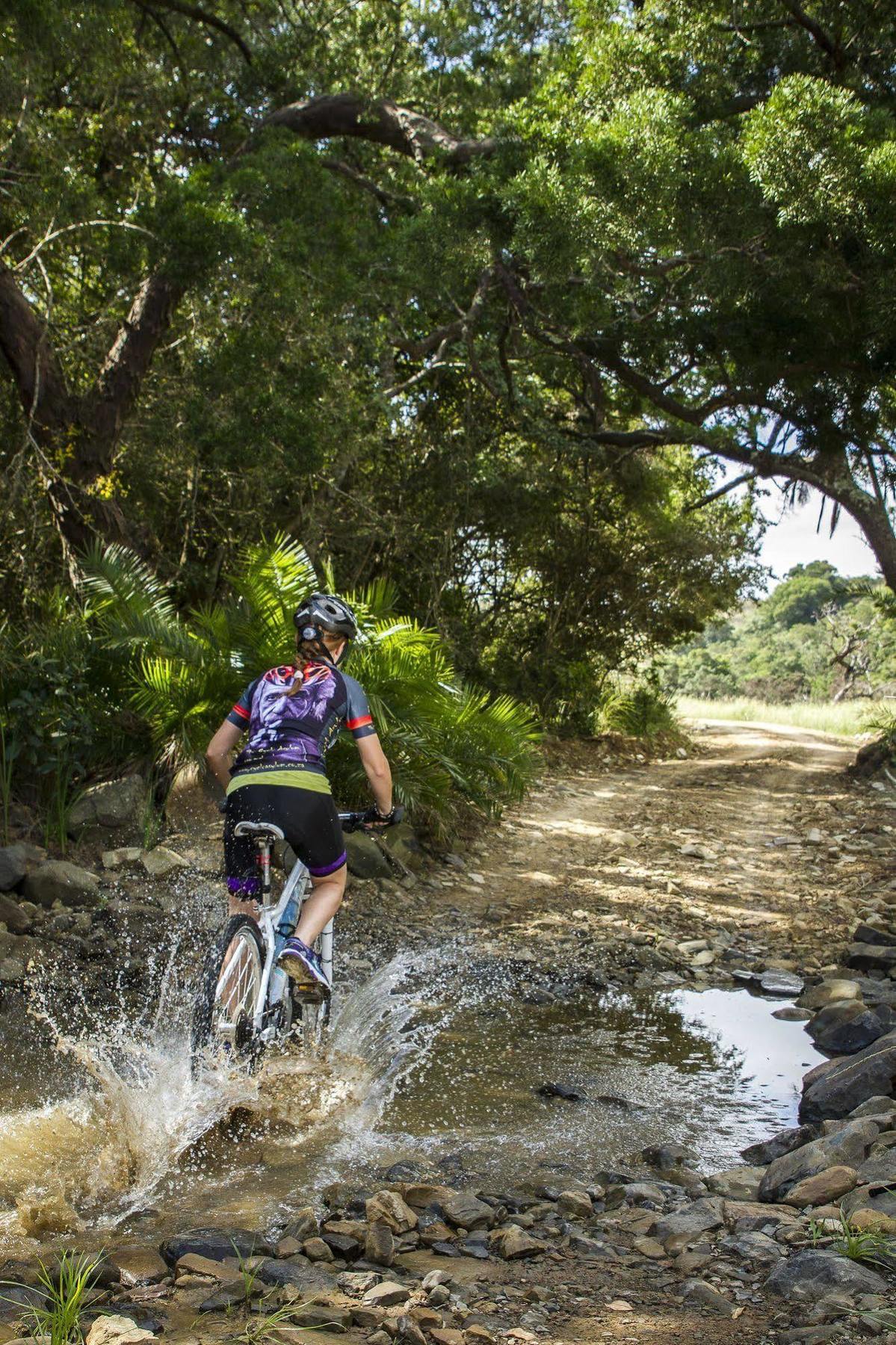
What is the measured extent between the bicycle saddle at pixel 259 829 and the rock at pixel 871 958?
13.4 ft

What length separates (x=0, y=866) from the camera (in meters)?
6.80

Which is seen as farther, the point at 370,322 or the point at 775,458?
the point at 775,458

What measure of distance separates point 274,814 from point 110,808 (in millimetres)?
3945

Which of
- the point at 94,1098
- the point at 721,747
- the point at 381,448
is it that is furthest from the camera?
the point at 721,747

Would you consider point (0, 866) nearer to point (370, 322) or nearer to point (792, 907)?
point (792, 907)

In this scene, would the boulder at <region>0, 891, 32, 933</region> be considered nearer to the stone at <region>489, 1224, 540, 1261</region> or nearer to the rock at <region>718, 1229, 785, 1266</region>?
the stone at <region>489, 1224, 540, 1261</region>

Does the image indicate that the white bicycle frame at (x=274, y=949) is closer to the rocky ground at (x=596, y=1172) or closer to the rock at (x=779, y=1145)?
the rocky ground at (x=596, y=1172)

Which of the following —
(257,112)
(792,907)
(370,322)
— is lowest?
(792,907)

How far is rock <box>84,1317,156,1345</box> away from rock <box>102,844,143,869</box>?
511 cm

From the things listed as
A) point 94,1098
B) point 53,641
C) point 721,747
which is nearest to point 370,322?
A: point 53,641

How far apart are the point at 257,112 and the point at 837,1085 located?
37.4ft

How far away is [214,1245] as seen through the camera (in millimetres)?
3100

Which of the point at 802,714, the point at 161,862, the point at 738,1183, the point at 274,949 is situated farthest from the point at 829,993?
the point at 802,714

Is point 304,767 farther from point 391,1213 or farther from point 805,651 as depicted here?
point 805,651
